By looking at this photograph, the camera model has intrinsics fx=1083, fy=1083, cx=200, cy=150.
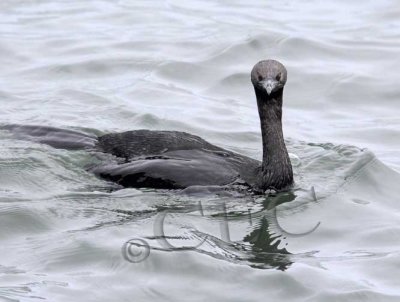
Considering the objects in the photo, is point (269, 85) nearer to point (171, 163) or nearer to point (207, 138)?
point (171, 163)

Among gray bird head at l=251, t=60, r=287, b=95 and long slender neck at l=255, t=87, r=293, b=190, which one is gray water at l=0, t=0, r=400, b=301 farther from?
gray bird head at l=251, t=60, r=287, b=95

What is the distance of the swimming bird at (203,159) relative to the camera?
8641 millimetres

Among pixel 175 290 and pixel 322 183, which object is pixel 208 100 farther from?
pixel 175 290

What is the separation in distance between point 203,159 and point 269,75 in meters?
0.89

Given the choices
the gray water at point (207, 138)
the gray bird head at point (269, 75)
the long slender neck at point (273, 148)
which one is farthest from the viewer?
the long slender neck at point (273, 148)

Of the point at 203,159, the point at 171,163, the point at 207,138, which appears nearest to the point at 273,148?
the point at 203,159

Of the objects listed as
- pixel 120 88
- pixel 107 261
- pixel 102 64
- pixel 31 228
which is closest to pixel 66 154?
pixel 31 228

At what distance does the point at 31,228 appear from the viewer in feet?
26.7

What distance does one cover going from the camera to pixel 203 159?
884 centimetres

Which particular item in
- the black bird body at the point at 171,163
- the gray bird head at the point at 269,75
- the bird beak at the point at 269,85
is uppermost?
the gray bird head at the point at 269,75

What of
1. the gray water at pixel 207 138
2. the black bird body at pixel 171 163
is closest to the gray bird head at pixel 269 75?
the black bird body at pixel 171 163

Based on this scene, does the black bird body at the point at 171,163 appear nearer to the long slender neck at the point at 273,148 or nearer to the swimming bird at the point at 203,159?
the swimming bird at the point at 203,159

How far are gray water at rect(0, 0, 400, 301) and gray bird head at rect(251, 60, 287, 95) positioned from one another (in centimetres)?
91

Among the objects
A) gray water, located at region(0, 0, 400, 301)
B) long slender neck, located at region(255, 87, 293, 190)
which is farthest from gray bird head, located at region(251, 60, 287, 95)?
gray water, located at region(0, 0, 400, 301)
